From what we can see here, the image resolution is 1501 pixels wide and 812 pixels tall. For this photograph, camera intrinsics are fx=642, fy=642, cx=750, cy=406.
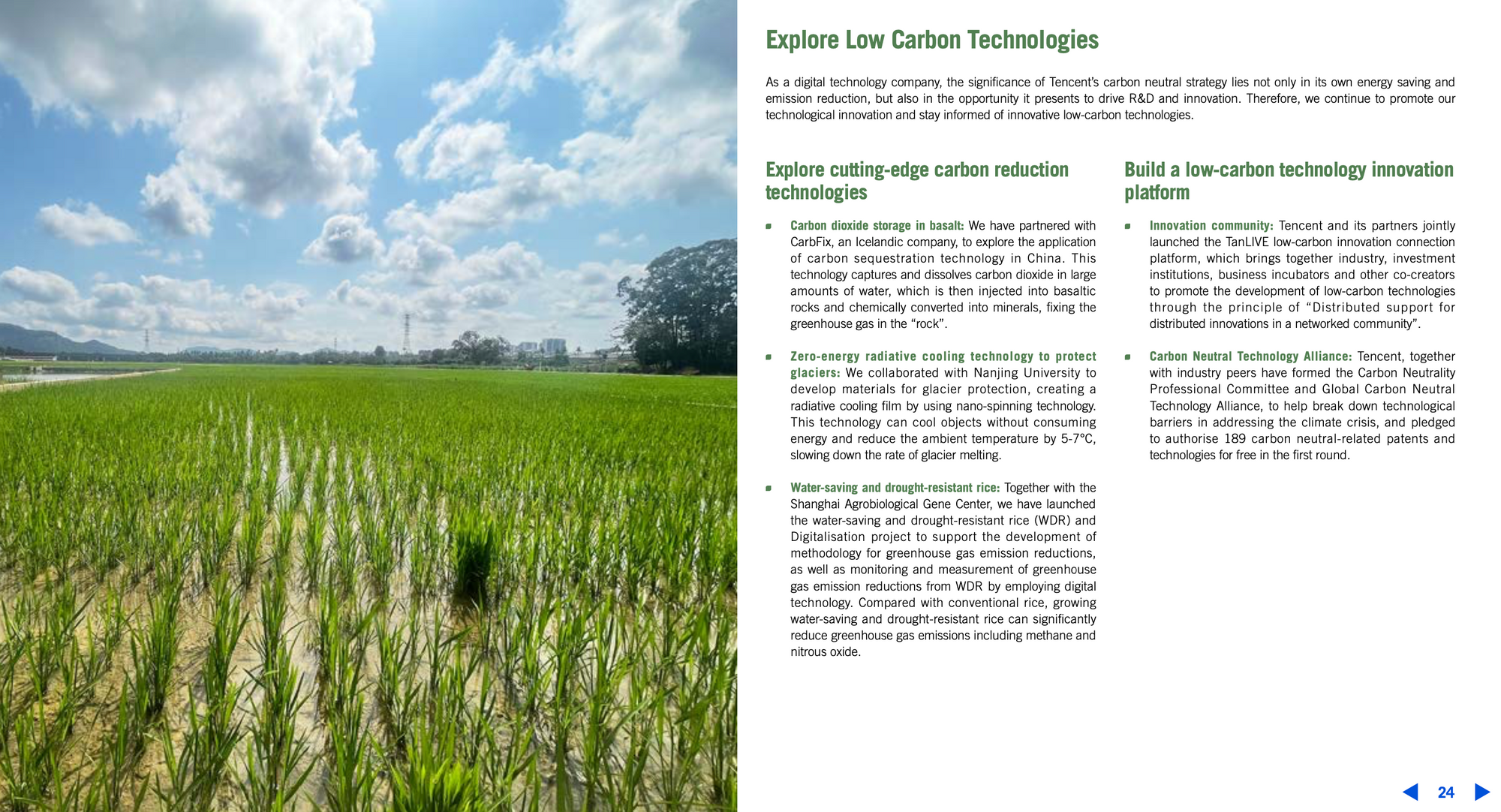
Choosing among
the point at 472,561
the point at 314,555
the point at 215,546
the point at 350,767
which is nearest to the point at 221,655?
the point at 350,767

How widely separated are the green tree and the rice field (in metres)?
40.2

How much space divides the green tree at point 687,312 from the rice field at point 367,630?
4021 cm

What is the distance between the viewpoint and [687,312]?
50969mm

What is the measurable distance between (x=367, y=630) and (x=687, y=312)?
4917 centimetres

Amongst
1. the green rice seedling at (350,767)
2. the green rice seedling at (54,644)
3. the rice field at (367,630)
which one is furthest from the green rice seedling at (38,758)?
the green rice seedling at (350,767)

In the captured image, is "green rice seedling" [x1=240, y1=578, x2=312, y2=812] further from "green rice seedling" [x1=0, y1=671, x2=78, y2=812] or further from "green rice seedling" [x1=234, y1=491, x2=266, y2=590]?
"green rice seedling" [x1=234, y1=491, x2=266, y2=590]

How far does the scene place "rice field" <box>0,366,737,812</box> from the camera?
1.77 m

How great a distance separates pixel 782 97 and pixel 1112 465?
186 centimetres

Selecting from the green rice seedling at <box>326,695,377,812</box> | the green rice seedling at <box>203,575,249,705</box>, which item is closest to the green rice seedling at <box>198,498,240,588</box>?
the green rice seedling at <box>203,575,249,705</box>

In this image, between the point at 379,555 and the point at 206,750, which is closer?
the point at 206,750

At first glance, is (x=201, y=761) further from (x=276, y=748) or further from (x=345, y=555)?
(x=345, y=555)

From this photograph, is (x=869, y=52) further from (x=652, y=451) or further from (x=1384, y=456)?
(x=652, y=451)

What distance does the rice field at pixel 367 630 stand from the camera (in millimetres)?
1770

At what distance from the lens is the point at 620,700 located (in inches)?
91.1
